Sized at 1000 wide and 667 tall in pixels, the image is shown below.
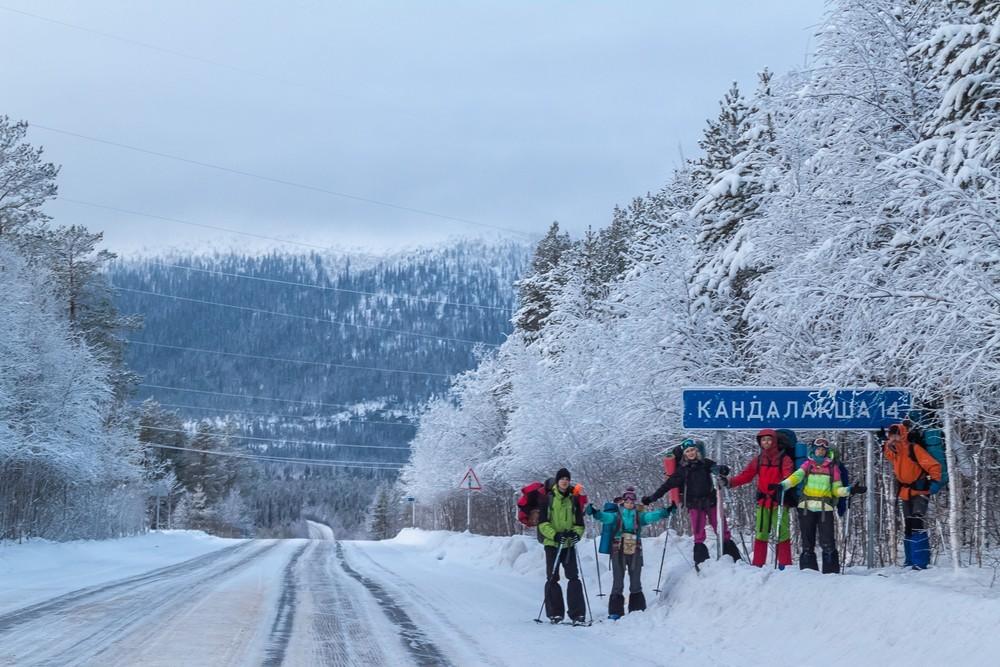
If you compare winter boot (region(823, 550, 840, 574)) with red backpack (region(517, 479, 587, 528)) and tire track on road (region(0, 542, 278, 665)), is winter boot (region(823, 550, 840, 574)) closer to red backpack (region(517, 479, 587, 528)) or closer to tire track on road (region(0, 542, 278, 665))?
red backpack (region(517, 479, 587, 528))

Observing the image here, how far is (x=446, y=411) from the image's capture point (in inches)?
2694

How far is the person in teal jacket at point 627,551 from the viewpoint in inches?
535

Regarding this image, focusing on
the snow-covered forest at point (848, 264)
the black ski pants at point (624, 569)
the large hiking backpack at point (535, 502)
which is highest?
the snow-covered forest at point (848, 264)

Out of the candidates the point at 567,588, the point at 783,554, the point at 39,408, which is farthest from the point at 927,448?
the point at 39,408

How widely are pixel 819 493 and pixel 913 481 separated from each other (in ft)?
3.43

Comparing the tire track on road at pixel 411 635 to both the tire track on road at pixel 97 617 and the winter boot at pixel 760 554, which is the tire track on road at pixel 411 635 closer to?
the tire track on road at pixel 97 617

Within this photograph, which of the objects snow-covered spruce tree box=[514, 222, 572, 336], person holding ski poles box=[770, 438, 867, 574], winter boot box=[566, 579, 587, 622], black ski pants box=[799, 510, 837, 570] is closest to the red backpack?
winter boot box=[566, 579, 587, 622]

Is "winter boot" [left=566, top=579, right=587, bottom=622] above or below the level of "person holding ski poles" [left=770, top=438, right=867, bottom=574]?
below

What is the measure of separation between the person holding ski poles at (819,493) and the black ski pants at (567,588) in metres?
2.87

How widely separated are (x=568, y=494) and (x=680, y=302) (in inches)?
401

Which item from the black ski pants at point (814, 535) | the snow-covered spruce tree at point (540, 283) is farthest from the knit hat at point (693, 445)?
the snow-covered spruce tree at point (540, 283)

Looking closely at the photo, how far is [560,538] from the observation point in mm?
13773

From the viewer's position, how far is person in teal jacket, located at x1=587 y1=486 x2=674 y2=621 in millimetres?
13578

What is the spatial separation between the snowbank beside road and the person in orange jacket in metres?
0.34
